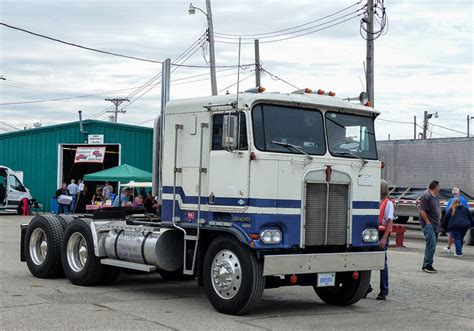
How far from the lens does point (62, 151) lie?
4138cm

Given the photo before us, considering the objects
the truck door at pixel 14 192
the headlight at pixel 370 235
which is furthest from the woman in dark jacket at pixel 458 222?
the truck door at pixel 14 192

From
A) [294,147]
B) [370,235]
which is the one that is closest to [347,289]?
[370,235]

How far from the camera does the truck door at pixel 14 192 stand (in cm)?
3606

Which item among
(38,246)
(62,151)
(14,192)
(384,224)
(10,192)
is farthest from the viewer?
(62,151)

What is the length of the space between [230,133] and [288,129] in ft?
2.90

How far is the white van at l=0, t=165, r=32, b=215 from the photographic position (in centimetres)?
3578

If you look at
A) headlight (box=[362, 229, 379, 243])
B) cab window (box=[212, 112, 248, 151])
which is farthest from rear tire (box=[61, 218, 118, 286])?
headlight (box=[362, 229, 379, 243])

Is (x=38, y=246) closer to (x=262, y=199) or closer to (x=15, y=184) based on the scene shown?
(x=262, y=199)

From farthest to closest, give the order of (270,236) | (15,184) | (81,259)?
(15,184)
(81,259)
(270,236)

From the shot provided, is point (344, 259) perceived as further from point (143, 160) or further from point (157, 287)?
point (143, 160)

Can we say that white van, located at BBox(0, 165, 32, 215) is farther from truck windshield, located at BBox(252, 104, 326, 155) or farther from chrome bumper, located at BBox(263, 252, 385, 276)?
chrome bumper, located at BBox(263, 252, 385, 276)

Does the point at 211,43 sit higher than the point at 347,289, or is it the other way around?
the point at 211,43

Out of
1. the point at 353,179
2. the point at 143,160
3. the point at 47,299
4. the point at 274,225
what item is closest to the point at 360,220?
the point at 353,179

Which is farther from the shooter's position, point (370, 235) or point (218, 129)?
point (370, 235)
